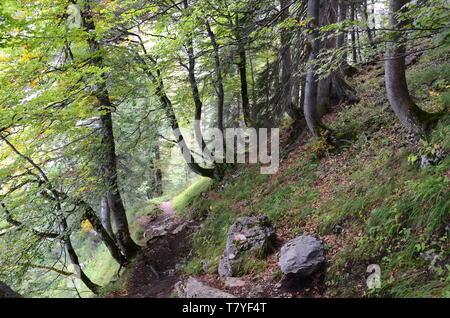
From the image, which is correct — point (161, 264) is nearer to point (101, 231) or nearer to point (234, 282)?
point (101, 231)

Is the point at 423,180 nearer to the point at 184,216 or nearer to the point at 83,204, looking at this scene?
the point at 83,204

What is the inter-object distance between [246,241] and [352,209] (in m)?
2.31

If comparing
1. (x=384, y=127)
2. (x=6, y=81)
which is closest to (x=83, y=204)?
(x=6, y=81)

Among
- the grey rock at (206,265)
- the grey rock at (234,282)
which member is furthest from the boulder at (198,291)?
the grey rock at (206,265)

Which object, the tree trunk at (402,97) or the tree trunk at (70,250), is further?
the tree trunk at (70,250)

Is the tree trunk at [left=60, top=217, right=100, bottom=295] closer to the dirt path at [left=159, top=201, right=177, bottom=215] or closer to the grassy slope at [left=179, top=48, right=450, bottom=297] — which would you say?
the grassy slope at [left=179, top=48, right=450, bottom=297]

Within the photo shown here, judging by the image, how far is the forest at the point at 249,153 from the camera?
13.3 feet

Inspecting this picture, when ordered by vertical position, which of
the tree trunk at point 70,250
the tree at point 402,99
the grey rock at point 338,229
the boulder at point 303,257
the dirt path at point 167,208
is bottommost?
the dirt path at point 167,208

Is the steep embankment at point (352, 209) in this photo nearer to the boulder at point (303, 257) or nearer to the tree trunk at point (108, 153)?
the boulder at point (303, 257)

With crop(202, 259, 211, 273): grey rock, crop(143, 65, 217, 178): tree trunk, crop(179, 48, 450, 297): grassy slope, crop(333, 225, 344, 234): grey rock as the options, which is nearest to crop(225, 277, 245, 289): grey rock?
crop(179, 48, 450, 297): grassy slope

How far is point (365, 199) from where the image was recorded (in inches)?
197

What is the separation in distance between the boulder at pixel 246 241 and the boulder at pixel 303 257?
0.84 meters

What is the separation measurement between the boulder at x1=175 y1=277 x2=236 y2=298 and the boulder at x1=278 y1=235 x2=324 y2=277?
1.11 m

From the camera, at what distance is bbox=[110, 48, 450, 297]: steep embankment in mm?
3652
